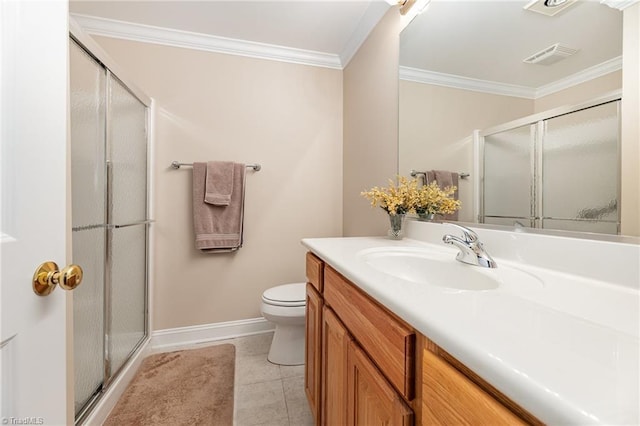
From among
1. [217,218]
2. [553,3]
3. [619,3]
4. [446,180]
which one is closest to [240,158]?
[217,218]

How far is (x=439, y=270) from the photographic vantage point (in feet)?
3.05

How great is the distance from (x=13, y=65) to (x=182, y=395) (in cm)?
155

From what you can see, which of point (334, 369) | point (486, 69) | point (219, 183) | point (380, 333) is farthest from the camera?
point (219, 183)

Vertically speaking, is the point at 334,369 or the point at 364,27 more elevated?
the point at 364,27

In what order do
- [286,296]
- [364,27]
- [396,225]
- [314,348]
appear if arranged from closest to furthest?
[314,348] → [396,225] → [286,296] → [364,27]

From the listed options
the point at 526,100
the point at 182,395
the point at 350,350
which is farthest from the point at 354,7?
the point at 182,395

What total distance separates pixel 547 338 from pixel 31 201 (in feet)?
2.88

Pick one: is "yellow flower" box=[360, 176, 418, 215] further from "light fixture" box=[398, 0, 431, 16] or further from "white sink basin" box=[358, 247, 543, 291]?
"light fixture" box=[398, 0, 431, 16]

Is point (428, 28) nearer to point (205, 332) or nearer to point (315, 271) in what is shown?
point (315, 271)

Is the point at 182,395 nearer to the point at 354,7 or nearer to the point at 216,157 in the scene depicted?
the point at 216,157

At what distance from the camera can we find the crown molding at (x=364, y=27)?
1.64m

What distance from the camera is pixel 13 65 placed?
0.48 m

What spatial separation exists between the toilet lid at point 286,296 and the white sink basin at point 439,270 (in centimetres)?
75

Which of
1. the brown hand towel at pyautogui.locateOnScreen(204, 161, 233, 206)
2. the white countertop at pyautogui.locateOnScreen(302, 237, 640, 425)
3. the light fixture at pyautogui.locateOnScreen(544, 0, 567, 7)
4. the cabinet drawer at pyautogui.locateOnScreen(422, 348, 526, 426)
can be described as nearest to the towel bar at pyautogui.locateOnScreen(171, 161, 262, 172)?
the brown hand towel at pyautogui.locateOnScreen(204, 161, 233, 206)
